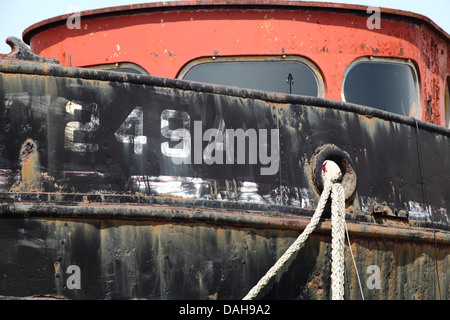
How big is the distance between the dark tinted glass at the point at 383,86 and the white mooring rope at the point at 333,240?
4.80 ft

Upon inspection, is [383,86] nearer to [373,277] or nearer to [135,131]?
[373,277]

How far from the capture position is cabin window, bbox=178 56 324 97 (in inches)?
211

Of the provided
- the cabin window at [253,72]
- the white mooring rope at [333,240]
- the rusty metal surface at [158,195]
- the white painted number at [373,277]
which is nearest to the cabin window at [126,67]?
the cabin window at [253,72]

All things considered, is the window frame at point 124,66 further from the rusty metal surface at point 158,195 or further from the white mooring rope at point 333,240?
the white mooring rope at point 333,240

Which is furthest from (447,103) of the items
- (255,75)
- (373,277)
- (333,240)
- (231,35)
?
(333,240)

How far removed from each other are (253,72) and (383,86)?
110 centimetres

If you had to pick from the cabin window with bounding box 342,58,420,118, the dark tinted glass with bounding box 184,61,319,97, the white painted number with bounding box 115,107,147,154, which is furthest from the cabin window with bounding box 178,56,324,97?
the white painted number with bounding box 115,107,147,154

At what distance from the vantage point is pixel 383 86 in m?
5.67

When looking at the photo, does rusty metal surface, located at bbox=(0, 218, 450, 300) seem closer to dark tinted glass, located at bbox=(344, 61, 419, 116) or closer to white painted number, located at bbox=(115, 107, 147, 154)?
white painted number, located at bbox=(115, 107, 147, 154)

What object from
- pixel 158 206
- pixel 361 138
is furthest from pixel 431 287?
pixel 158 206

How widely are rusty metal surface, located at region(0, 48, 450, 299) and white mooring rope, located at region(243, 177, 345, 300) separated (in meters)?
0.08

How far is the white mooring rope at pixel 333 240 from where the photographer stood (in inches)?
157

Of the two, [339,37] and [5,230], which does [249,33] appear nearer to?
[339,37]

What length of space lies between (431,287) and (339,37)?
6.71 ft
